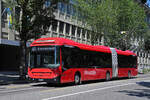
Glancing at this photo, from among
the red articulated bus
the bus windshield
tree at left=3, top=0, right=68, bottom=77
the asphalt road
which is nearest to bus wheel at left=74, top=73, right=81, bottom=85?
the red articulated bus

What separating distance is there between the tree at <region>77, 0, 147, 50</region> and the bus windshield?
19.2 meters

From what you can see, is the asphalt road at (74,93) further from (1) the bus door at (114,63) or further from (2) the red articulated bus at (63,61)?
(1) the bus door at (114,63)

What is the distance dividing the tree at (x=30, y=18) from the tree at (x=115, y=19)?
12860 mm

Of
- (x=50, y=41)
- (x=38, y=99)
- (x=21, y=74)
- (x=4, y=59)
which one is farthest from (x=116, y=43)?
(x=38, y=99)

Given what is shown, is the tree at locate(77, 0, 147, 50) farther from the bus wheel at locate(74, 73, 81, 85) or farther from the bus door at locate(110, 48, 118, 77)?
the bus wheel at locate(74, 73, 81, 85)

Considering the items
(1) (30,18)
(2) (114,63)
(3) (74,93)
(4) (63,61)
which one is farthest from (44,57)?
(2) (114,63)

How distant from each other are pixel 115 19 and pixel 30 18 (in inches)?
672

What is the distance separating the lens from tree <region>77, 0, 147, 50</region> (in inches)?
1415

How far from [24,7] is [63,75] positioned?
797 cm

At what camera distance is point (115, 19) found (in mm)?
37062

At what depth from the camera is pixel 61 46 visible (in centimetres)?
1700

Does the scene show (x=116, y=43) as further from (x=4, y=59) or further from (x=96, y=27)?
(x=4, y=59)

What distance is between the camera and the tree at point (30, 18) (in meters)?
22.2

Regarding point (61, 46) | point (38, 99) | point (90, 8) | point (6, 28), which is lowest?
point (38, 99)
